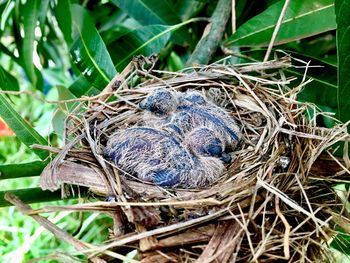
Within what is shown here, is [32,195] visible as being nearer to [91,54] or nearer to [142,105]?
[142,105]

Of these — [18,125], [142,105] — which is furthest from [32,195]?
[142,105]

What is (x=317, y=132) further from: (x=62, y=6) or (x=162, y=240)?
(x=62, y=6)

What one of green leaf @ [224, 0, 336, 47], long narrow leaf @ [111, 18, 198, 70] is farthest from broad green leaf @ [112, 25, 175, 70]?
green leaf @ [224, 0, 336, 47]

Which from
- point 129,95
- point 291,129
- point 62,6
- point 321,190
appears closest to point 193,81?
point 129,95

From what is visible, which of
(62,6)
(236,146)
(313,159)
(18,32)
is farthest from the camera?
(18,32)

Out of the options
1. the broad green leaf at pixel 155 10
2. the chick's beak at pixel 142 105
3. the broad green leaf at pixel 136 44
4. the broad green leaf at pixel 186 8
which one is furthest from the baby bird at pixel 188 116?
the broad green leaf at pixel 186 8

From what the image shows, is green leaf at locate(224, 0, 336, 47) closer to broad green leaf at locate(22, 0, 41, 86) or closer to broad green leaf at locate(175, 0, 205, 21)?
broad green leaf at locate(175, 0, 205, 21)
